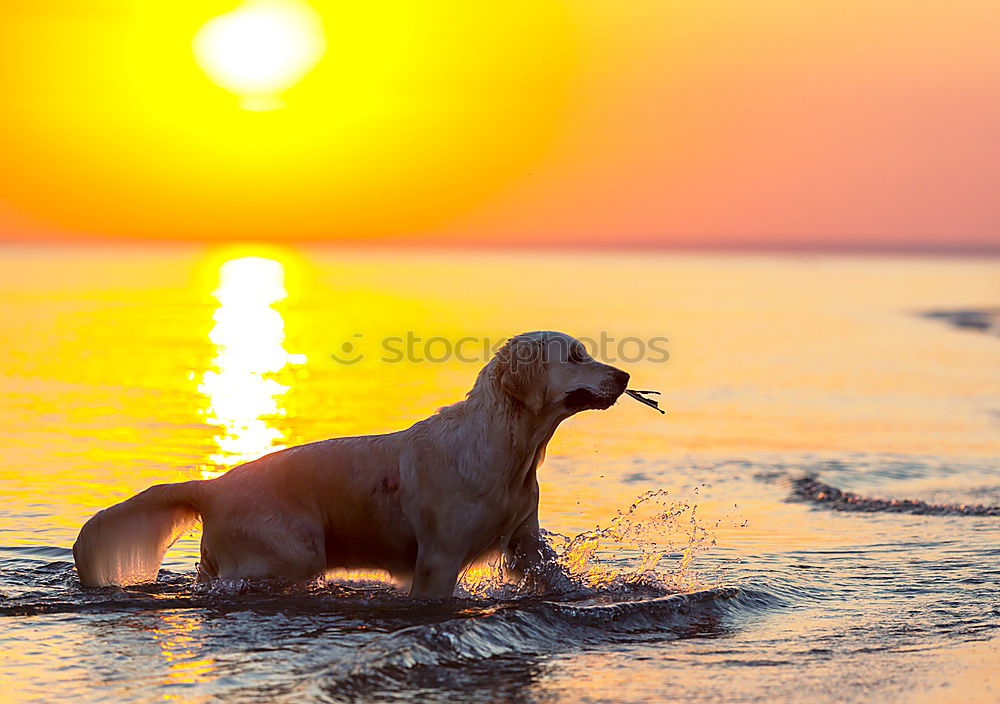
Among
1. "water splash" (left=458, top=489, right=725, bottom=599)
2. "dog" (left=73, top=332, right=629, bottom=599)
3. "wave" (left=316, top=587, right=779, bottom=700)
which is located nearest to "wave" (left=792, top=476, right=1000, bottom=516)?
"water splash" (left=458, top=489, right=725, bottom=599)

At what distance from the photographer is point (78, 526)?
1166 centimetres

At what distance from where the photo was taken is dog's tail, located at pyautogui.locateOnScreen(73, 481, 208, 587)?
31.2 feet

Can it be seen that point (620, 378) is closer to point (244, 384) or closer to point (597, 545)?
point (597, 545)

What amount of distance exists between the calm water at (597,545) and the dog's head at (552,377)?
1.37 m

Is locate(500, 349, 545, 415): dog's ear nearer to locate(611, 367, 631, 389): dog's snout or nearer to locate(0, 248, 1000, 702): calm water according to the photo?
locate(611, 367, 631, 389): dog's snout

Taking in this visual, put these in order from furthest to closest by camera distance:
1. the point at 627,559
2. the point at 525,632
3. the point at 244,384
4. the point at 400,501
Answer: the point at 244,384 → the point at 627,559 → the point at 400,501 → the point at 525,632

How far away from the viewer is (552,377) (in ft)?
29.9

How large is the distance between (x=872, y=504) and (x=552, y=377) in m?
5.42

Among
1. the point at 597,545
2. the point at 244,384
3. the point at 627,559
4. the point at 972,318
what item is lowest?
the point at 627,559

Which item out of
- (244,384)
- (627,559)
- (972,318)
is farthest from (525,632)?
(972,318)

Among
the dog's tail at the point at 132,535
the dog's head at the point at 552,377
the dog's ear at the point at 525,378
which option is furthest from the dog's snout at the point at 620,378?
the dog's tail at the point at 132,535

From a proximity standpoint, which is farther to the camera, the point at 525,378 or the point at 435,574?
the point at 435,574

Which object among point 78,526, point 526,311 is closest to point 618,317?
point 526,311

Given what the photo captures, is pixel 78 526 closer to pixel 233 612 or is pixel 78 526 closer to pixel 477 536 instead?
pixel 233 612
